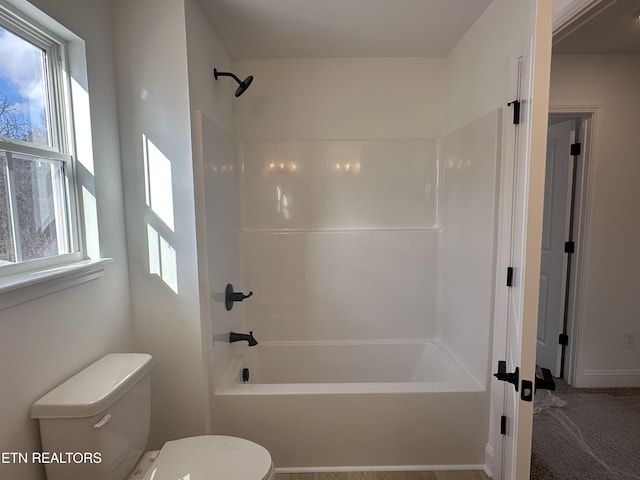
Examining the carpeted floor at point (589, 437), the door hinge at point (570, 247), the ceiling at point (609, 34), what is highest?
the ceiling at point (609, 34)

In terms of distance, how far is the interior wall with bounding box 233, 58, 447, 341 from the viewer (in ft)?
7.78

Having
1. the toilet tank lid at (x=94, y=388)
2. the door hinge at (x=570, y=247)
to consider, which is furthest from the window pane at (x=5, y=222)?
the door hinge at (x=570, y=247)

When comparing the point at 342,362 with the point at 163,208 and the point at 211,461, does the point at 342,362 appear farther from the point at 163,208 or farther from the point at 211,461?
the point at 163,208

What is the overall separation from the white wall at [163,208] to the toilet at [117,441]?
25 cm

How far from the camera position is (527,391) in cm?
88

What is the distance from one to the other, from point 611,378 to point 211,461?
3.06 m

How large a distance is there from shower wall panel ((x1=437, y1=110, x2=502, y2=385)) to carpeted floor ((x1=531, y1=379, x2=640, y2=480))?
70cm

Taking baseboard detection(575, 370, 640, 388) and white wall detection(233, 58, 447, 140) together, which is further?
baseboard detection(575, 370, 640, 388)

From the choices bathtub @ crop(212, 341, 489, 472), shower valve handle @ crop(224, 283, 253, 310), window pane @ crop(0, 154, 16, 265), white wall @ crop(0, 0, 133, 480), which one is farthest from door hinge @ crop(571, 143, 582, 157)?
window pane @ crop(0, 154, 16, 265)

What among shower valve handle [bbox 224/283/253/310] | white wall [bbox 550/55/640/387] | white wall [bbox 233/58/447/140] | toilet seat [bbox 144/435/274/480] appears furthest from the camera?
white wall [bbox 550/55/640/387]

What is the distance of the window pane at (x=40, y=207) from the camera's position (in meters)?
1.12

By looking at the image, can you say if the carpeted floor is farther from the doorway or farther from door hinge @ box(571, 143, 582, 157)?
door hinge @ box(571, 143, 582, 157)

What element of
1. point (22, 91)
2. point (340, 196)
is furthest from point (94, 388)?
point (340, 196)

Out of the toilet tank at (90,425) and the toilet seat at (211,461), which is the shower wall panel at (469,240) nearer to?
the toilet seat at (211,461)
